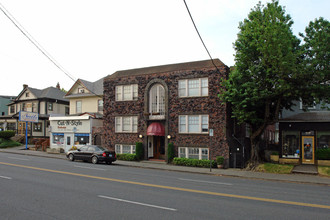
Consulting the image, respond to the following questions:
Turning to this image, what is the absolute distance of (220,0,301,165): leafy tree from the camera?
17.9 m

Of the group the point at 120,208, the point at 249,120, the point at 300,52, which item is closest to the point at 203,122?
the point at 249,120

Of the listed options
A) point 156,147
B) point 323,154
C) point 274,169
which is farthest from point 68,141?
point 323,154

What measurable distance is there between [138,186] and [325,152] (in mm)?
17540

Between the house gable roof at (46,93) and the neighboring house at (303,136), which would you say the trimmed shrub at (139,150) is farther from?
the house gable roof at (46,93)

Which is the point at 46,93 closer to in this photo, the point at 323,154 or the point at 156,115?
the point at 156,115

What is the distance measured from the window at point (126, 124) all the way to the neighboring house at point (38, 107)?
20905 mm

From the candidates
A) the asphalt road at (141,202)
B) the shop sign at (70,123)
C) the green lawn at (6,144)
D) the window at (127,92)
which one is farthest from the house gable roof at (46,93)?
the asphalt road at (141,202)

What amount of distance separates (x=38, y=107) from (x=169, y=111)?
30.1 m

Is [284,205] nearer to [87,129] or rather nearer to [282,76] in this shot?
[282,76]

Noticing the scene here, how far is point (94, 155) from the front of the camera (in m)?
23.6

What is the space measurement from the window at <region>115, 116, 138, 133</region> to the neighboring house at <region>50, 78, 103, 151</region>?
11.1ft

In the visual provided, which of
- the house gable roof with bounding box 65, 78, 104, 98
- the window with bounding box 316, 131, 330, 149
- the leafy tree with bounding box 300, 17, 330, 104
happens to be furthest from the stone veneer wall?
the house gable roof with bounding box 65, 78, 104, 98

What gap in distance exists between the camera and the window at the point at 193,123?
24281mm

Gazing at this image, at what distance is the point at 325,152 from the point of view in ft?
75.3
